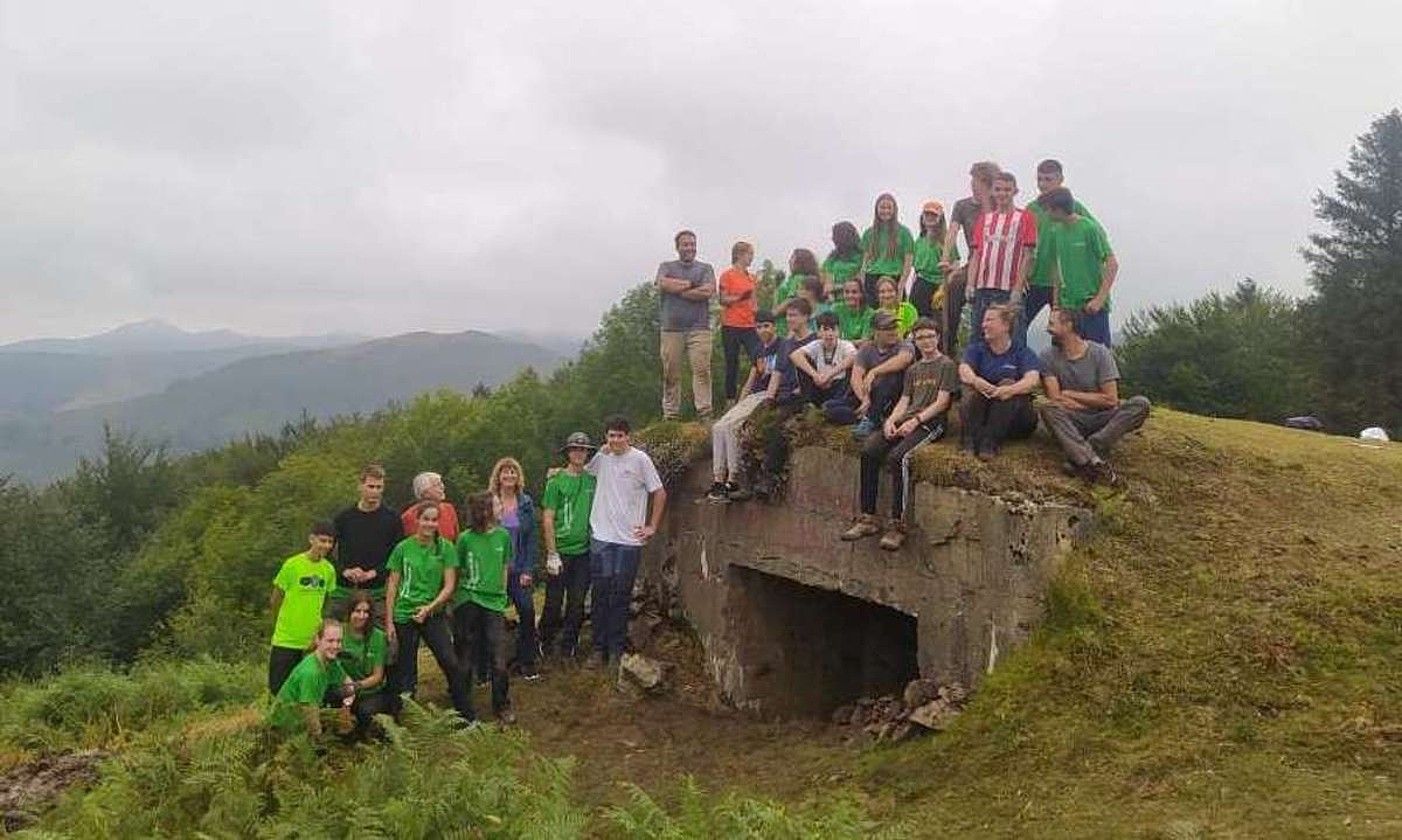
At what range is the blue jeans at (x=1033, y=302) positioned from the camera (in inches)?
317

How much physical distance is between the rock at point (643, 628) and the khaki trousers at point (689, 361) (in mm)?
2183

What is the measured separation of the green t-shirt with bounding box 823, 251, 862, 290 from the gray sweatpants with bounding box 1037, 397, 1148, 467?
3.25 m

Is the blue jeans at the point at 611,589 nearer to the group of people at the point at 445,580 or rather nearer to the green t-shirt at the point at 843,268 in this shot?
the group of people at the point at 445,580

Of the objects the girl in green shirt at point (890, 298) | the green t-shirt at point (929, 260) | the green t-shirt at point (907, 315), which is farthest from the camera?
the green t-shirt at point (929, 260)

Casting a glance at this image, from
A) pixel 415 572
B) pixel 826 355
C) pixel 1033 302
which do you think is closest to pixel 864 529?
pixel 826 355

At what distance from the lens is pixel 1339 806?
4391 millimetres

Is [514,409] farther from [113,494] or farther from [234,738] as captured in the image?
[234,738]

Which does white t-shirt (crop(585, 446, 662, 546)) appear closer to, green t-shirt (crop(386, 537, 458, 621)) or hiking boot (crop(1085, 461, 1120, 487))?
green t-shirt (crop(386, 537, 458, 621))

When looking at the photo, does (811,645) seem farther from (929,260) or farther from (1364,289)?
(1364,289)

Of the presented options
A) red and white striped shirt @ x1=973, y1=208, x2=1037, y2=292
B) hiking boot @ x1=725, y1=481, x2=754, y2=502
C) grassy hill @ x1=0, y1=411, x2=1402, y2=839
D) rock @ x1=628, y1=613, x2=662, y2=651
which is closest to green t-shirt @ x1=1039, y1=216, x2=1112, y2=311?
red and white striped shirt @ x1=973, y1=208, x2=1037, y2=292

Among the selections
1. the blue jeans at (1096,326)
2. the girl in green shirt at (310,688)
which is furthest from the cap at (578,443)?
the blue jeans at (1096,326)

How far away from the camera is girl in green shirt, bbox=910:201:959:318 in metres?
9.47

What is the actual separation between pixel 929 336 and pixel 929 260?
100 inches

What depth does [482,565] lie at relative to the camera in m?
7.41
